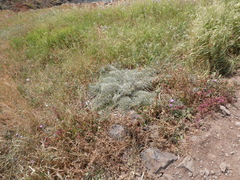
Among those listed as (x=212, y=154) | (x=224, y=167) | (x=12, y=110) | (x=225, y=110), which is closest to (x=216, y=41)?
(x=225, y=110)

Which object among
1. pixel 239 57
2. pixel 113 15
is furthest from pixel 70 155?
pixel 113 15

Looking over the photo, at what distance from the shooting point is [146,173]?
1.78 meters

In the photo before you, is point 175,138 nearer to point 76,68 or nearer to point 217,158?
point 217,158

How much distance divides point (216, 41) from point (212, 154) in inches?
67.6

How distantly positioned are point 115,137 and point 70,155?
53cm

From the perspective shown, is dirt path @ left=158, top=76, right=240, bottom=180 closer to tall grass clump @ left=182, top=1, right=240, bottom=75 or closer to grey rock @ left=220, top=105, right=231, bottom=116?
grey rock @ left=220, top=105, right=231, bottom=116

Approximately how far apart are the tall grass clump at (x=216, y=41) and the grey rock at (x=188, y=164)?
1.49 m

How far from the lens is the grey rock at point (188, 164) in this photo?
68.7 inches

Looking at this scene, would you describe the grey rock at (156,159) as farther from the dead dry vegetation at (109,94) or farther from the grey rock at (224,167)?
the grey rock at (224,167)

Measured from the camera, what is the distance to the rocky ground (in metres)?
1.71

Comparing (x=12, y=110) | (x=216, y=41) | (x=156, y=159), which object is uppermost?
(x=216, y=41)

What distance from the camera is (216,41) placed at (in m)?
2.64

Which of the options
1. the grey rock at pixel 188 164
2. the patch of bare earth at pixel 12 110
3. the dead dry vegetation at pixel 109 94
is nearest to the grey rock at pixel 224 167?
the grey rock at pixel 188 164

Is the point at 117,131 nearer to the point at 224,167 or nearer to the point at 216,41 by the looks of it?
the point at 224,167
